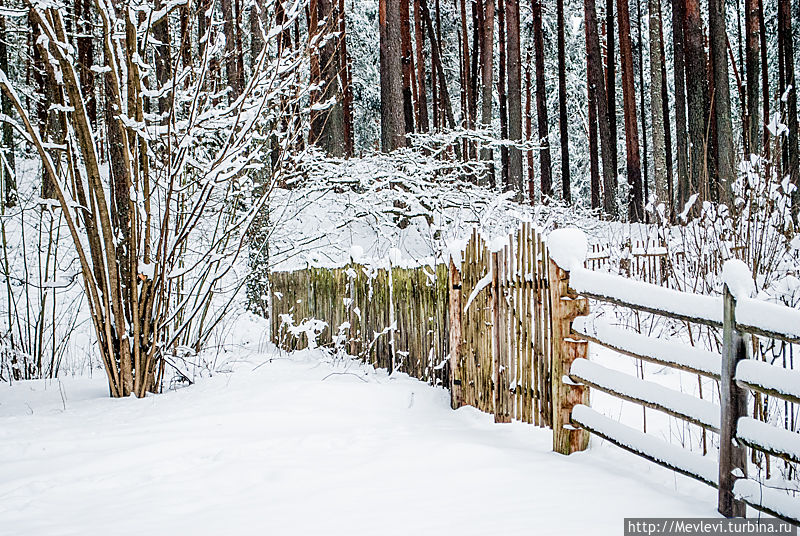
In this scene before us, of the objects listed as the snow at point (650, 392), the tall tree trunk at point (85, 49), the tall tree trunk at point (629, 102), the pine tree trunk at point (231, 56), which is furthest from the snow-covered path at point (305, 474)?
the tall tree trunk at point (629, 102)

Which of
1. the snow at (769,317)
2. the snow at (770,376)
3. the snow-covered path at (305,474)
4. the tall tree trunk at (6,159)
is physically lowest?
the snow-covered path at (305,474)

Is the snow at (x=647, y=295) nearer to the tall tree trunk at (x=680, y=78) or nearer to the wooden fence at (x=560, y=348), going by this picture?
the wooden fence at (x=560, y=348)

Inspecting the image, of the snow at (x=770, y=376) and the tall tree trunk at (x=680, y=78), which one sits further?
the tall tree trunk at (x=680, y=78)

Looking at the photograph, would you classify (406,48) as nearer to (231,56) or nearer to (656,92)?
(656,92)

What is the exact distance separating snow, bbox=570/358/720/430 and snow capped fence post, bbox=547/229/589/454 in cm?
9

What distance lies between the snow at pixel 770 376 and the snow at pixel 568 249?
1275mm

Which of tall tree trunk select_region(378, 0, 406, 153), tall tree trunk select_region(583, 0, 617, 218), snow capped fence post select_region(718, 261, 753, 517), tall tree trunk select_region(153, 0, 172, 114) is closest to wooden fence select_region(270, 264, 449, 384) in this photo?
tall tree trunk select_region(153, 0, 172, 114)

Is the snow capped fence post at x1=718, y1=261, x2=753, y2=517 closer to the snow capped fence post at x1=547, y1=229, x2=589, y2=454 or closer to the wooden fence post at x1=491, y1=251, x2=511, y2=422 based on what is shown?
the snow capped fence post at x1=547, y1=229, x2=589, y2=454

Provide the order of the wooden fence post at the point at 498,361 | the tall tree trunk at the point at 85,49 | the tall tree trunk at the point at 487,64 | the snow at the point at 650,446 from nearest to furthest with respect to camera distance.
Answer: the snow at the point at 650,446, the wooden fence post at the point at 498,361, the tall tree trunk at the point at 85,49, the tall tree trunk at the point at 487,64

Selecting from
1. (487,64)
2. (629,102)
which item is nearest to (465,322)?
(487,64)

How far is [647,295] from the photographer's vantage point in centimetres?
304

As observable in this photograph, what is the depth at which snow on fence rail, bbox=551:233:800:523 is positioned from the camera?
2.39 meters

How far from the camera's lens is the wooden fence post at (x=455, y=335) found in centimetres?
499

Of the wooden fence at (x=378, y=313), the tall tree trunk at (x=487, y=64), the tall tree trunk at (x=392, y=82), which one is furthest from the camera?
the tall tree trunk at (x=487, y=64)
